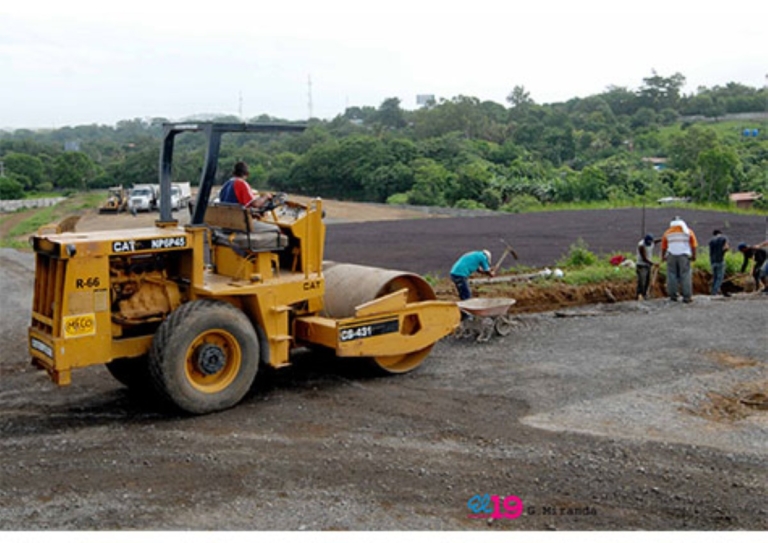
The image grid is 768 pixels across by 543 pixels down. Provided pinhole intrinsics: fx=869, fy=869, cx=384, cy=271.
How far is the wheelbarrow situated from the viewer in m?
11.4

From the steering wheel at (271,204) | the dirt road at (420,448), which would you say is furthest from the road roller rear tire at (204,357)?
the steering wheel at (271,204)

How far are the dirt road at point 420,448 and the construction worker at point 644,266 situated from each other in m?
4.59

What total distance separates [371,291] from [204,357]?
2.22 m

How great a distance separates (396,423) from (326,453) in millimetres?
1049

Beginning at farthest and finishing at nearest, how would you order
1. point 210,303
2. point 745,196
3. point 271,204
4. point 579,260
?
point 745,196 → point 579,260 → point 271,204 → point 210,303

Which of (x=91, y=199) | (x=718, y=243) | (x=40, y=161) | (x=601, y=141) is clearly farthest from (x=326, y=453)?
(x=601, y=141)

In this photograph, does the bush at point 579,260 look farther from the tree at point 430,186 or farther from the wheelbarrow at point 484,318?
the tree at point 430,186

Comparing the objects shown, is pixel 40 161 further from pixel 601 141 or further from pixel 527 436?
pixel 527 436

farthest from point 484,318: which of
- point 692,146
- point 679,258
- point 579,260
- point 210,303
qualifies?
point 692,146

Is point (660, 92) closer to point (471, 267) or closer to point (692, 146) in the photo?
point (692, 146)

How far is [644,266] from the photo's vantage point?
15742 millimetres

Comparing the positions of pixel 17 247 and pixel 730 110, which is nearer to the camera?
pixel 17 247

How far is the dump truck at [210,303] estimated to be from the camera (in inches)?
303

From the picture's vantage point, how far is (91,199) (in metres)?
49.6
